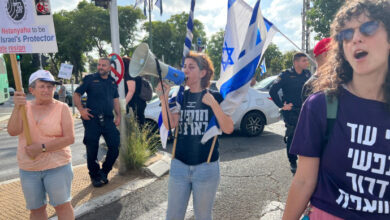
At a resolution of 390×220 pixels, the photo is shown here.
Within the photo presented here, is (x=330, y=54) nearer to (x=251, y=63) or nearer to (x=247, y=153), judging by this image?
(x=251, y=63)

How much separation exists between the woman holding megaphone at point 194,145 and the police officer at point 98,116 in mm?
2138

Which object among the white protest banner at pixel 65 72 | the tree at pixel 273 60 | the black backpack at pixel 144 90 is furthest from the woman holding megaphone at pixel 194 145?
the tree at pixel 273 60

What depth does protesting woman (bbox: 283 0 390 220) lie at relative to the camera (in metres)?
1.18

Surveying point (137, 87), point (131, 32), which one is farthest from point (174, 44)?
point (137, 87)

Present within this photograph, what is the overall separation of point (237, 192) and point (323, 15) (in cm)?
1523

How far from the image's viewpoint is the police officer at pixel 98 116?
420 cm

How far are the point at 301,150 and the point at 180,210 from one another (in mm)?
1261

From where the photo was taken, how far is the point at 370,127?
119 centimetres

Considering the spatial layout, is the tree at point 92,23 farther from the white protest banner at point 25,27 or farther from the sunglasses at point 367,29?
the sunglasses at point 367,29

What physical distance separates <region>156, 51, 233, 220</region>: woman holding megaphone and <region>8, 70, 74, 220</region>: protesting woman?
3.40ft

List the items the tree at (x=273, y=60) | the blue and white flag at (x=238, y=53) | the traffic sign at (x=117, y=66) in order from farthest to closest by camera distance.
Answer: the tree at (x=273, y=60)
the traffic sign at (x=117, y=66)
the blue and white flag at (x=238, y=53)

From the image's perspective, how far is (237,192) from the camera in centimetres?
405

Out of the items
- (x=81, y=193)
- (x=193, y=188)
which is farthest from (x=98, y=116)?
(x=193, y=188)

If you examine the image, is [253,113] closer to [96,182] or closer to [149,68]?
[96,182]
